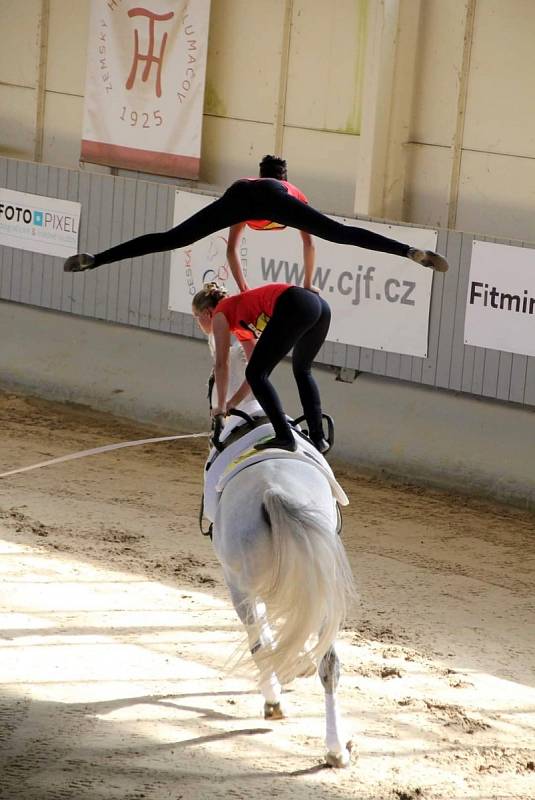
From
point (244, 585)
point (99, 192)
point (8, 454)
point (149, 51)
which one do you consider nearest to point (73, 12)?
point (149, 51)

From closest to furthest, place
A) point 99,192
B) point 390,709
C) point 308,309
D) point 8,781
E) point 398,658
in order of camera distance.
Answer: point 8,781 → point 308,309 → point 390,709 → point 398,658 → point 99,192

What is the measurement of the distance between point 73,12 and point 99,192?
195 cm

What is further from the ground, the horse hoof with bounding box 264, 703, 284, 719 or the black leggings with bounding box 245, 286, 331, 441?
the black leggings with bounding box 245, 286, 331, 441

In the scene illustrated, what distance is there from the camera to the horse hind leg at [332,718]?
16.5 ft

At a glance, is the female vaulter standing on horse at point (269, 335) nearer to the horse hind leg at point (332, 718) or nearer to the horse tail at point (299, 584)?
the horse tail at point (299, 584)

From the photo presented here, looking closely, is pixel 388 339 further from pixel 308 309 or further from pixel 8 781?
pixel 8 781

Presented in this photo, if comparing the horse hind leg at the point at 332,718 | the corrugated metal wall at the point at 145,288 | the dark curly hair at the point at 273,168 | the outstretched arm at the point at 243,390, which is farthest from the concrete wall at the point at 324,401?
the dark curly hair at the point at 273,168

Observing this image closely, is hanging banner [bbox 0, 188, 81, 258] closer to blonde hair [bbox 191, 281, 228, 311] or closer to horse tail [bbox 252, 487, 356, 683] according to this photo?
blonde hair [bbox 191, 281, 228, 311]

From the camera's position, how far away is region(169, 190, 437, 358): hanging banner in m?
9.24

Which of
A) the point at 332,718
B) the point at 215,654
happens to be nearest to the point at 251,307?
the point at 332,718

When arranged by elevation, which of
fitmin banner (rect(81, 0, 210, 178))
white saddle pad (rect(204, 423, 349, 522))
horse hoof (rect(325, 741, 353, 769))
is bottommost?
horse hoof (rect(325, 741, 353, 769))

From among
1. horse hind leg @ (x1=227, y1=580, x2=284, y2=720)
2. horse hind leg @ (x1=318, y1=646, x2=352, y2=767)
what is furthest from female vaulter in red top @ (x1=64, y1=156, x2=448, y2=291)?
horse hind leg @ (x1=318, y1=646, x2=352, y2=767)

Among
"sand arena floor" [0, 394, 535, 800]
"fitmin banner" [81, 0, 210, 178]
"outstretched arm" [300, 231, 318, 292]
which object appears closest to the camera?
"sand arena floor" [0, 394, 535, 800]

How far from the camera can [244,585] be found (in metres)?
4.99
